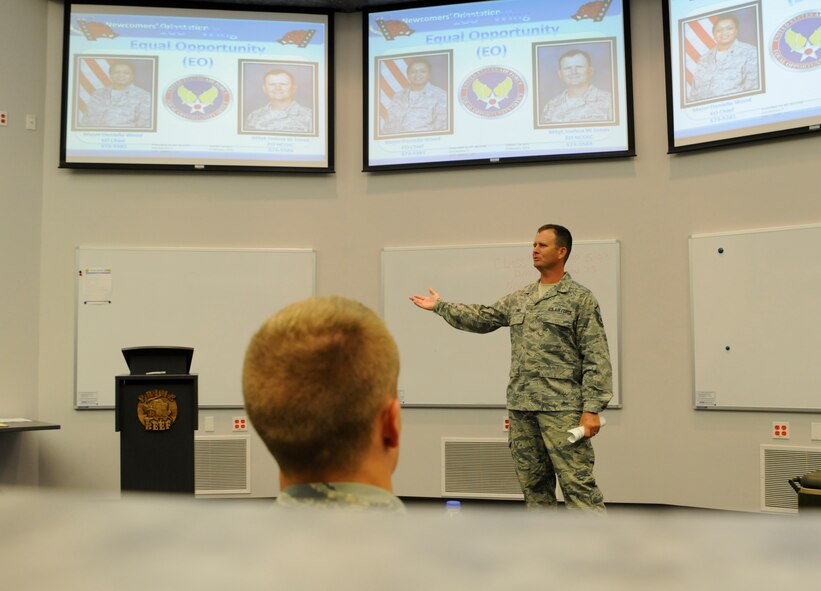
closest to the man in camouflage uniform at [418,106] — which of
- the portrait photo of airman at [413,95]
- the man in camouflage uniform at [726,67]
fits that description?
the portrait photo of airman at [413,95]

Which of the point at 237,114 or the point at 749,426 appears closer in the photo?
the point at 749,426

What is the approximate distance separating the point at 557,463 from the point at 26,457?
11.4 feet

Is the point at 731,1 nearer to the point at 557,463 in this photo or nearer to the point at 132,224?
the point at 557,463

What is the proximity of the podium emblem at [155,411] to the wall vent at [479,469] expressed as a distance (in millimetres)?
1959

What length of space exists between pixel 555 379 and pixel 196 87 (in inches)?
127

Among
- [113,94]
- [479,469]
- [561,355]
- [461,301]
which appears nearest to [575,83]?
→ [461,301]

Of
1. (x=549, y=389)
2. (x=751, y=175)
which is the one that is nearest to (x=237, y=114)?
(x=549, y=389)

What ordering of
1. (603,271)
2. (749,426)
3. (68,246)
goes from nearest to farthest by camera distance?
(749,426) → (603,271) → (68,246)

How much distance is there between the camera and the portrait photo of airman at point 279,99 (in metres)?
5.11

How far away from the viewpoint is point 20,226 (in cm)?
491

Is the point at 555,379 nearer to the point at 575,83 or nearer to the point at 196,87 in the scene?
the point at 575,83

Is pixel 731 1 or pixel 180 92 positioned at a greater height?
pixel 731 1

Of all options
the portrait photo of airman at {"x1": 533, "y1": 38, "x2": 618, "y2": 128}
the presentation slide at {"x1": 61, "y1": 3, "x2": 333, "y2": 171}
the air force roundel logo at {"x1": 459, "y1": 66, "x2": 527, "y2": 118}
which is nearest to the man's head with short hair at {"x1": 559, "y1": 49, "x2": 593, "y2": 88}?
the portrait photo of airman at {"x1": 533, "y1": 38, "x2": 618, "y2": 128}

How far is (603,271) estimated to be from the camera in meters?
4.70
